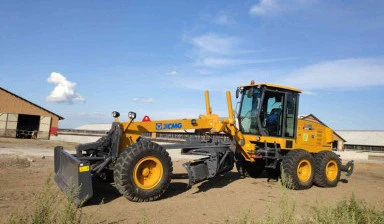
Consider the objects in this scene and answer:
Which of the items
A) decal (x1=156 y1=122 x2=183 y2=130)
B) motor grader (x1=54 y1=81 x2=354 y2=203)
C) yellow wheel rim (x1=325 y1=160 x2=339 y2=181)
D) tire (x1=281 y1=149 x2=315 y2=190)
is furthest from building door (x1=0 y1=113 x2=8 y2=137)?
yellow wheel rim (x1=325 y1=160 x2=339 y2=181)

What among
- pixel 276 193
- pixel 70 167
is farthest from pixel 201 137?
pixel 70 167

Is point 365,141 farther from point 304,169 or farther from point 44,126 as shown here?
point 304,169

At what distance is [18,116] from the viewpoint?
34.0 m

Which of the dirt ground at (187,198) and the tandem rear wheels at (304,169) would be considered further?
the tandem rear wheels at (304,169)

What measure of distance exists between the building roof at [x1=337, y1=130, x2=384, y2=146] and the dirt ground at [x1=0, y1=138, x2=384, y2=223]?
151ft

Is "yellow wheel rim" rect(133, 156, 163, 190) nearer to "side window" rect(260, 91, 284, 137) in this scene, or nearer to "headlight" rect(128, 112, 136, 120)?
"headlight" rect(128, 112, 136, 120)

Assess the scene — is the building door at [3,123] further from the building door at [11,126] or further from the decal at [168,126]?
the decal at [168,126]

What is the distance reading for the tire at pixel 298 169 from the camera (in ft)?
30.3

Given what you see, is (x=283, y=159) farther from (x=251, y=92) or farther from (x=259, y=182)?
(x=251, y=92)

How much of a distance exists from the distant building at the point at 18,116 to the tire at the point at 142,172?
99.9ft

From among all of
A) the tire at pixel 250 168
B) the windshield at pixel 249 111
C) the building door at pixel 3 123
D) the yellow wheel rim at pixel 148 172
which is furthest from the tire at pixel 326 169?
the building door at pixel 3 123

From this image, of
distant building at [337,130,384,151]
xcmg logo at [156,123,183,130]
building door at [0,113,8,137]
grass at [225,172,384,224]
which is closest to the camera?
grass at [225,172,384,224]

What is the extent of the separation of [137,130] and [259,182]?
15.5ft

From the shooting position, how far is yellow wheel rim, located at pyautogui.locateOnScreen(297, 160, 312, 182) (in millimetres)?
9750
